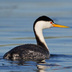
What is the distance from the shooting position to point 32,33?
725 inches

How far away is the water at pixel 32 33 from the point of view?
11.5 meters

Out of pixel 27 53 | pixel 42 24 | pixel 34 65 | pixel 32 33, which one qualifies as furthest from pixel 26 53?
pixel 32 33

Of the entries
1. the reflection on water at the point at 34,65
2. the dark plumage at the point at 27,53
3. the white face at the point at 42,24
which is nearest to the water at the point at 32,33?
the reflection on water at the point at 34,65

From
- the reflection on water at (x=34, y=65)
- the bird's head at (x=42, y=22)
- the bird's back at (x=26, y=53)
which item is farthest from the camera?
the bird's head at (x=42, y=22)

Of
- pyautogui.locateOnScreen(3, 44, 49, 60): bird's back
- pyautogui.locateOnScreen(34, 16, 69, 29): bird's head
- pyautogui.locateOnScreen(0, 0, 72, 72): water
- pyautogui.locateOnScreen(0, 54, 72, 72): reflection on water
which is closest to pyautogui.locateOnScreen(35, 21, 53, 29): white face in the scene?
pyautogui.locateOnScreen(34, 16, 69, 29): bird's head

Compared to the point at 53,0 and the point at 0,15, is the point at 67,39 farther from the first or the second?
the point at 53,0

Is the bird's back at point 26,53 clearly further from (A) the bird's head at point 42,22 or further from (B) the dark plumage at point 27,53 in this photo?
(A) the bird's head at point 42,22

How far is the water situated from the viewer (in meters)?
11.5

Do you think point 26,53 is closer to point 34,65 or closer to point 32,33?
point 34,65

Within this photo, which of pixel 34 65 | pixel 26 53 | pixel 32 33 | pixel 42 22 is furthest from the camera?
pixel 32 33

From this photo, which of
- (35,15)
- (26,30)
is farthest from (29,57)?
(35,15)

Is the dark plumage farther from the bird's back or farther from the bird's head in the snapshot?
the bird's head

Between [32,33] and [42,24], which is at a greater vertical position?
[42,24]

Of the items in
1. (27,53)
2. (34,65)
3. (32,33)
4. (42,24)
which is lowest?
(34,65)
